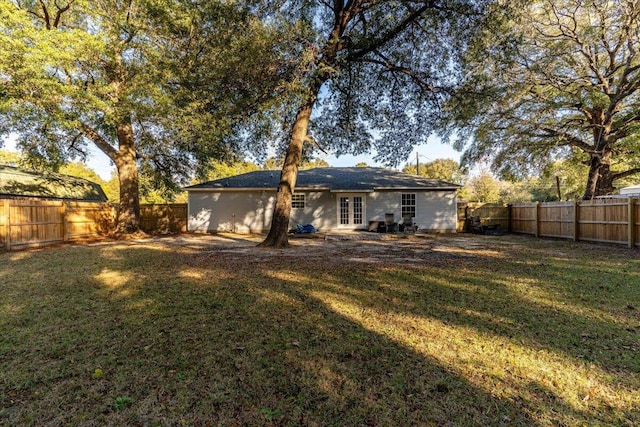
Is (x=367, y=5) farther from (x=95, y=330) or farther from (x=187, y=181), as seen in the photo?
(x=187, y=181)

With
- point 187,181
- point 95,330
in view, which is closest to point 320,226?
point 187,181

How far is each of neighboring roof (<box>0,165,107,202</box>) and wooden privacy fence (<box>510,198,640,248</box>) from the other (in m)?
25.0

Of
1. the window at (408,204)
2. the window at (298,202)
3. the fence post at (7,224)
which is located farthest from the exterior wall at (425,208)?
the fence post at (7,224)

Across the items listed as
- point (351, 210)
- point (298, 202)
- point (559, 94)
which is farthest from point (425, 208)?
point (559, 94)

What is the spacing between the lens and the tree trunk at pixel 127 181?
14.2 metres

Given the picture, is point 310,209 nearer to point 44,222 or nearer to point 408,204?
point 408,204

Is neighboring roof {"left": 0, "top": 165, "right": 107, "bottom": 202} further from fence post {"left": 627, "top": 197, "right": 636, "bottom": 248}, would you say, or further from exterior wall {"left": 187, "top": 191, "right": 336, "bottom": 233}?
fence post {"left": 627, "top": 197, "right": 636, "bottom": 248}

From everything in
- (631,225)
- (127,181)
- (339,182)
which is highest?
(339,182)

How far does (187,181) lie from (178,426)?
17.0m

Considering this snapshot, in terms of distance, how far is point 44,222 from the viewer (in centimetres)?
1128

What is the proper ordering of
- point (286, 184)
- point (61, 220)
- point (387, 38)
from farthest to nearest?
point (61, 220) < point (286, 184) < point (387, 38)

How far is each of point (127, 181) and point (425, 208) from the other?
49.0 ft

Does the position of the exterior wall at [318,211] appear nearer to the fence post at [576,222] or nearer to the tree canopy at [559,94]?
the tree canopy at [559,94]

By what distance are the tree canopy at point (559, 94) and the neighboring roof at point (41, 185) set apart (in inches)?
812
